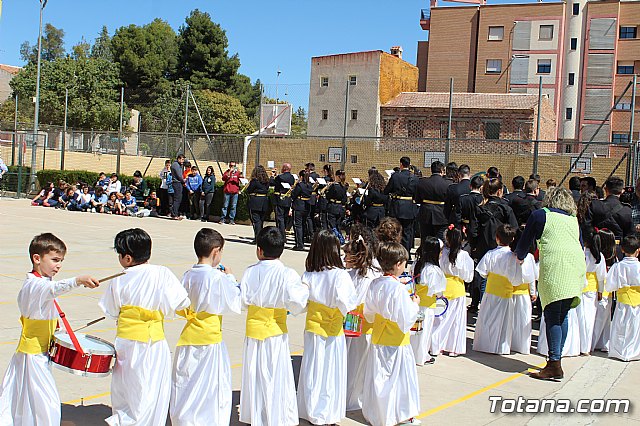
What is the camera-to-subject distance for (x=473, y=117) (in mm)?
44312

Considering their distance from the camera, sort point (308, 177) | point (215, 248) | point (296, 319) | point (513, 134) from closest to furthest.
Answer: point (215, 248) → point (296, 319) → point (308, 177) → point (513, 134)

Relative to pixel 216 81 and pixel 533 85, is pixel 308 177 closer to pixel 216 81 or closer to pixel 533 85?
pixel 533 85

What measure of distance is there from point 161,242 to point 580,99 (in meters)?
49.6

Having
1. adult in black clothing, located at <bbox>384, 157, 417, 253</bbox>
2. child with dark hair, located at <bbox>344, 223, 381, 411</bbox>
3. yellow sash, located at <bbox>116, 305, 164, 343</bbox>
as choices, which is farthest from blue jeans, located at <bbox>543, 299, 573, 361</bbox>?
adult in black clothing, located at <bbox>384, 157, 417, 253</bbox>

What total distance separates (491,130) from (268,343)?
134 ft

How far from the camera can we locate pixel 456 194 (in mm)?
10422

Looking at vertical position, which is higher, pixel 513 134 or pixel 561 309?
pixel 513 134

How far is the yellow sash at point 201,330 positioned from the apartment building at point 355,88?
43.8m

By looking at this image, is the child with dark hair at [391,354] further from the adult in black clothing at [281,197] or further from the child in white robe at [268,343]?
the adult in black clothing at [281,197]

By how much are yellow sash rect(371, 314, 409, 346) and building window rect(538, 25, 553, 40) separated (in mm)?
56994

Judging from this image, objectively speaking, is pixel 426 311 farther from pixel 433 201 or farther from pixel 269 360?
pixel 433 201

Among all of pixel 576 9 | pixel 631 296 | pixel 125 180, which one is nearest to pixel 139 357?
pixel 631 296

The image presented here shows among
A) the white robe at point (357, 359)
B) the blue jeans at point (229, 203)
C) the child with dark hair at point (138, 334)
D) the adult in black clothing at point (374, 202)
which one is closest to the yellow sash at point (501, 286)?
the white robe at point (357, 359)

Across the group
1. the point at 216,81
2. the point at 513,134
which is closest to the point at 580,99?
the point at 513,134
